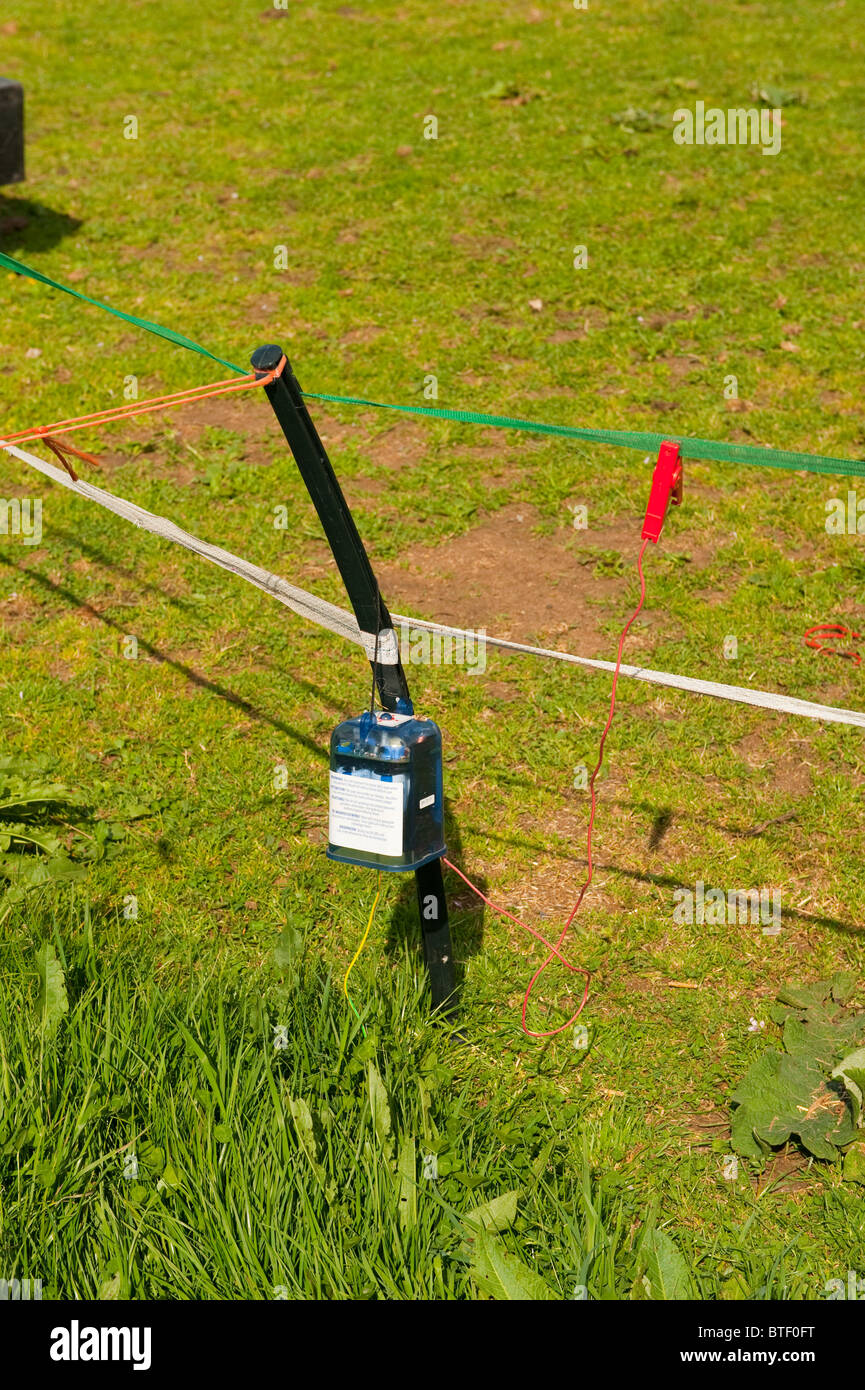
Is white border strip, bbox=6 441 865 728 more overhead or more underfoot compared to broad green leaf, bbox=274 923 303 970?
more overhead

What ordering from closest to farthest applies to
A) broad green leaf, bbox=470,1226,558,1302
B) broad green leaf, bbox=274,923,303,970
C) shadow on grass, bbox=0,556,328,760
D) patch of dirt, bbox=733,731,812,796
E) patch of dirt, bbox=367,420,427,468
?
broad green leaf, bbox=470,1226,558,1302 < broad green leaf, bbox=274,923,303,970 < patch of dirt, bbox=733,731,812,796 < shadow on grass, bbox=0,556,328,760 < patch of dirt, bbox=367,420,427,468

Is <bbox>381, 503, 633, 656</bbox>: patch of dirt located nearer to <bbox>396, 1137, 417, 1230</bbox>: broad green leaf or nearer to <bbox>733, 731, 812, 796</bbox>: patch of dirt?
<bbox>733, 731, 812, 796</bbox>: patch of dirt

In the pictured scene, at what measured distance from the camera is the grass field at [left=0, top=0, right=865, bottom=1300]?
3.07m

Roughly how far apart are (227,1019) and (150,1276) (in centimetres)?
70

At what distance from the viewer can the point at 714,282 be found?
25.6ft

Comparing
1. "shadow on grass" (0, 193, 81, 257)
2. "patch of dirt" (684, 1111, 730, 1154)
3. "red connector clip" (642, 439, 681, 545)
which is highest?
"shadow on grass" (0, 193, 81, 257)

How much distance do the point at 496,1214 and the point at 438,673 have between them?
2.60 m

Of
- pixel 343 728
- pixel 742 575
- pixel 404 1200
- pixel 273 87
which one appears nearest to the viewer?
pixel 404 1200

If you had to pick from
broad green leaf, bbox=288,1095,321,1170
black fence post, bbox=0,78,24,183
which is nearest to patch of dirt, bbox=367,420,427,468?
black fence post, bbox=0,78,24,183

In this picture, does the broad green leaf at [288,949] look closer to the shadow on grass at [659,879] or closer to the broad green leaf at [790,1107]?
the shadow on grass at [659,879]

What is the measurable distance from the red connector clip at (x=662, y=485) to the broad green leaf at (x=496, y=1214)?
1.62 metres

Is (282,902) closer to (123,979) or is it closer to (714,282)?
(123,979)
